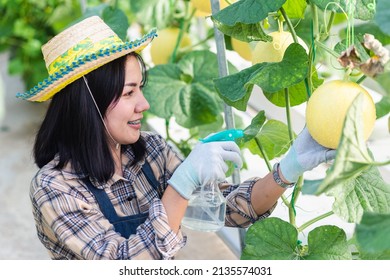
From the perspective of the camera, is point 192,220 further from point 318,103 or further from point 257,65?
point 318,103

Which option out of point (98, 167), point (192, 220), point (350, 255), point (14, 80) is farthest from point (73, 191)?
point (14, 80)

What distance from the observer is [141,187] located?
195 cm

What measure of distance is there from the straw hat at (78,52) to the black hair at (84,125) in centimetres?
3

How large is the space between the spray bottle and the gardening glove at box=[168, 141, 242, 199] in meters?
0.05

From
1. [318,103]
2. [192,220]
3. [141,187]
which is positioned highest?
[318,103]

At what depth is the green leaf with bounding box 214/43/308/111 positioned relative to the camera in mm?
1523

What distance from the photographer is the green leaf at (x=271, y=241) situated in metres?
1.62

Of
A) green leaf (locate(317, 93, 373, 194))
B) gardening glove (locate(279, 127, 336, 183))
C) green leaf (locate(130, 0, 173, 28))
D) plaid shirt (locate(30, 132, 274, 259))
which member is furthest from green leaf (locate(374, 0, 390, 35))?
green leaf (locate(130, 0, 173, 28))

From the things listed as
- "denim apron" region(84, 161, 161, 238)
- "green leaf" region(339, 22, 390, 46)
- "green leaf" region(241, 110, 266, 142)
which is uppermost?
"green leaf" region(339, 22, 390, 46)

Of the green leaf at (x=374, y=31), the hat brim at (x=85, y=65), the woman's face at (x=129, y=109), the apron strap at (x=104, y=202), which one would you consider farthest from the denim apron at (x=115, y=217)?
the green leaf at (x=374, y=31)

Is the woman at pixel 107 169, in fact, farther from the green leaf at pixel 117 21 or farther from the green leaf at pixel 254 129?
the green leaf at pixel 117 21

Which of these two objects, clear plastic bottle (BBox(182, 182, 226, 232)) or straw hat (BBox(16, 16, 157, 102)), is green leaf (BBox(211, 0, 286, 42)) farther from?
clear plastic bottle (BBox(182, 182, 226, 232))

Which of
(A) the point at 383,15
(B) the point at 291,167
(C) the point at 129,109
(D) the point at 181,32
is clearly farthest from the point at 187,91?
(A) the point at 383,15

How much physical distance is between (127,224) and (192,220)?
10.9 inches
